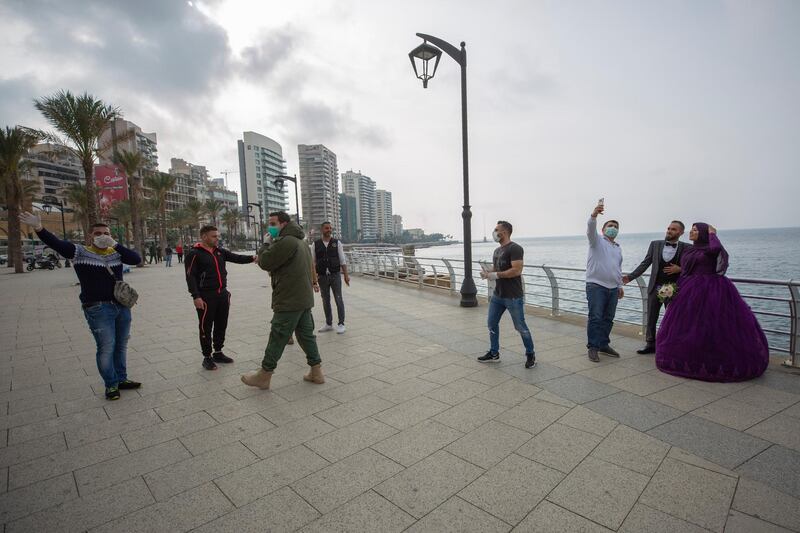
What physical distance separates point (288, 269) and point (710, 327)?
4.37 metres

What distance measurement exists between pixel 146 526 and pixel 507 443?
92.3 inches

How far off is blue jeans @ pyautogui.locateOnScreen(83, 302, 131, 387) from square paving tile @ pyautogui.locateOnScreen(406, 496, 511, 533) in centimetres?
351

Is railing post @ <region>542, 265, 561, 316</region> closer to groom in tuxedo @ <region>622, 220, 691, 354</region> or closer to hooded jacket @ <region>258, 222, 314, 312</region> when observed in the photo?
groom in tuxedo @ <region>622, 220, 691, 354</region>

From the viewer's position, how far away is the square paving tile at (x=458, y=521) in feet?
6.97

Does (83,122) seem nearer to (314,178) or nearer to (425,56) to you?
(425,56)

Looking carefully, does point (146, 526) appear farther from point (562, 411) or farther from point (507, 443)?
point (562, 411)

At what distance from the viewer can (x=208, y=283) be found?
191 inches

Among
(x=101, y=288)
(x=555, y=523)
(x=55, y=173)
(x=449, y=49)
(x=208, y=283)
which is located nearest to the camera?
(x=555, y=523)

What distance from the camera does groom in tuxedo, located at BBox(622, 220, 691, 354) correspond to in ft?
15.8

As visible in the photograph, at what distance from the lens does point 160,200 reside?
3762 cm

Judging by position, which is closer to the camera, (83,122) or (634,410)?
(634,410)

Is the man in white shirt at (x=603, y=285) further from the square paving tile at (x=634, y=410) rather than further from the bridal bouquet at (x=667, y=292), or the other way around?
the square paving tile at (x=634, y=410)

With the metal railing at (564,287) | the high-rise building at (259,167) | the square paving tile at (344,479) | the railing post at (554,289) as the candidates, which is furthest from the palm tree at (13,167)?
the high-rise building at (259,167)

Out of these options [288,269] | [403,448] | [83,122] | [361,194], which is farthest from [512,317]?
[361,194]
